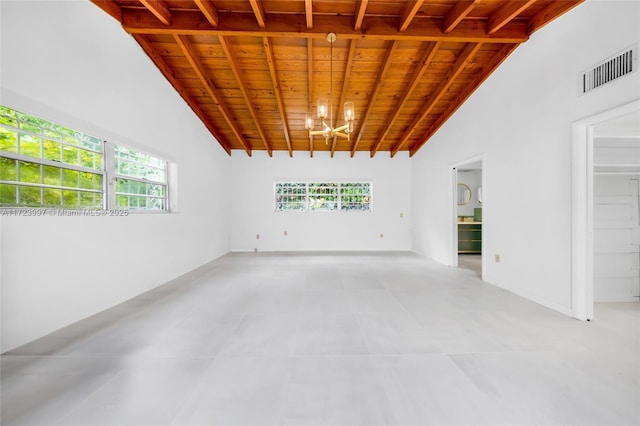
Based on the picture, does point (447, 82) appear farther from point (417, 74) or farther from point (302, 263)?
point (302, 263)

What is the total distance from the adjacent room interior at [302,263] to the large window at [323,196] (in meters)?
2.16

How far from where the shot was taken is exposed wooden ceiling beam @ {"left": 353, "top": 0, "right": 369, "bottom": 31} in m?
2.79

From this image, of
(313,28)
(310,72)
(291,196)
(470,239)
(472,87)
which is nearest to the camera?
(313,28)

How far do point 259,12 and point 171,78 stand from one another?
2.02 meters

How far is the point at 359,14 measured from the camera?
2.94 metres

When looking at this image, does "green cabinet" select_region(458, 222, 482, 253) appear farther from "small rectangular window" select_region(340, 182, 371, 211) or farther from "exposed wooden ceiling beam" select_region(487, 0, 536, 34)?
"exposed wooden ceiling beam" select_region(487, 0, 536, 34)

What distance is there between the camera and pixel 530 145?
322 cm

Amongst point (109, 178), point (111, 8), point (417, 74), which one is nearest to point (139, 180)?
point (109, 178)

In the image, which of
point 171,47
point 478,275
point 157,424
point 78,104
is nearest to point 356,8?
point 171,47

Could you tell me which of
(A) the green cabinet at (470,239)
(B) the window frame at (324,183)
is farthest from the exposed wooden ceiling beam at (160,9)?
(A) the green cabinet at (470,239)

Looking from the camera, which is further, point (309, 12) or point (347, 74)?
point (347, 74)

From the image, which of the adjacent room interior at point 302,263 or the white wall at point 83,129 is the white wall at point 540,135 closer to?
the adjacent room interior at point 302,263

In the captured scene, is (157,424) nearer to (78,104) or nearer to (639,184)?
(78,104)

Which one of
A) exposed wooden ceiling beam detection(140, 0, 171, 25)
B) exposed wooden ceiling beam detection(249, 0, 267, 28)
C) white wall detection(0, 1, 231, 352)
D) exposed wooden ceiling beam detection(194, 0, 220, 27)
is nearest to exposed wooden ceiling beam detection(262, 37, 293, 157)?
exposed wooden ceiling beam detection(249, 0, 267, 28)
